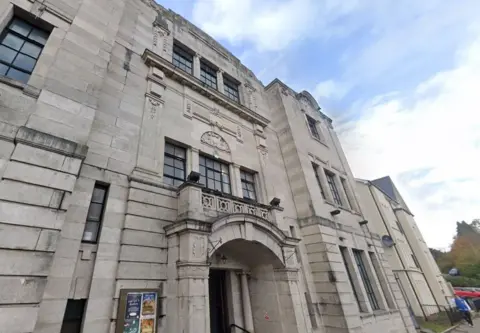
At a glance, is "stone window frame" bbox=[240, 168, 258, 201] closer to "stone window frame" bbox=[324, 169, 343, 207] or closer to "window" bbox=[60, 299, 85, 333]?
"stone window frame" bbox=[324, 169, 343, 207]

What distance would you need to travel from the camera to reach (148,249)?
5.87m

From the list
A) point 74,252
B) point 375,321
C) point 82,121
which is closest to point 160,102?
point 82,121

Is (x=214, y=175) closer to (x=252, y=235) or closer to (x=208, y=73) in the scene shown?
(x=252, y=235)

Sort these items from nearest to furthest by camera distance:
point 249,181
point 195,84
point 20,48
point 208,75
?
point 20,48, point 195,84, point 249,181, point 208,75

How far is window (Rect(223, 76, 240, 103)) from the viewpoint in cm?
1312

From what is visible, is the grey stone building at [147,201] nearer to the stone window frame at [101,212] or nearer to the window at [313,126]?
the stone window frame at [101,212]

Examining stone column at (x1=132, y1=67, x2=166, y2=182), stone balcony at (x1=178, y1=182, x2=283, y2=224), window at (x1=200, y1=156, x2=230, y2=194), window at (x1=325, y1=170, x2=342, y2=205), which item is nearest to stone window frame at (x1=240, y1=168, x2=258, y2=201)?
window at (x1=200, y1=156, x2=230, y2=194)

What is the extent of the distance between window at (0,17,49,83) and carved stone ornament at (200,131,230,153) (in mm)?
5360

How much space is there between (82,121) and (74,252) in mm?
2985

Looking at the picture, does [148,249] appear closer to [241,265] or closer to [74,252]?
[74,252]

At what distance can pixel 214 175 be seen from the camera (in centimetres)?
925

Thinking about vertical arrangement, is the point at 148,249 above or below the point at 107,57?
below

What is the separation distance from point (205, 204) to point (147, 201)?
5.44ft

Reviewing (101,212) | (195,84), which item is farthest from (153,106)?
(101,212)
